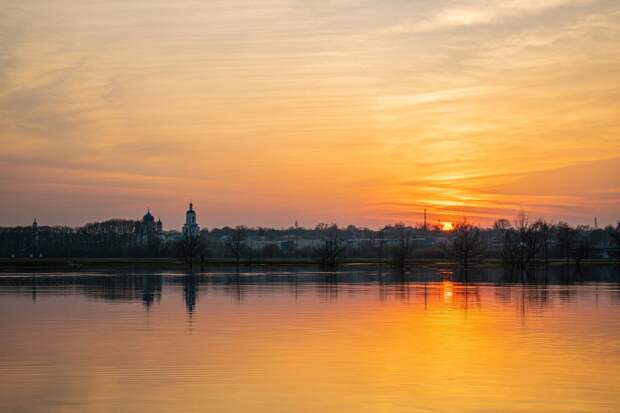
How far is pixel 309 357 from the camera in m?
18.2

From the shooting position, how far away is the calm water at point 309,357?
44.3ft

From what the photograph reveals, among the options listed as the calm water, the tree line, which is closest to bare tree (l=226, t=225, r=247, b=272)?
the tree line

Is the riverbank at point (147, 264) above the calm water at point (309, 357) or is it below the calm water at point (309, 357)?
above

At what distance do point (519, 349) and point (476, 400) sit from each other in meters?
6.27

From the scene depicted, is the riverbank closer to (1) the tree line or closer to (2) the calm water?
(1) the tree line

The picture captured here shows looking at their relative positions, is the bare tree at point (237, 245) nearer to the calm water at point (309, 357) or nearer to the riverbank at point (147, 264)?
the riverbank at point (147, 264)

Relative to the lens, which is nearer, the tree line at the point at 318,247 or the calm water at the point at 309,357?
the calm water at the point at 309,357

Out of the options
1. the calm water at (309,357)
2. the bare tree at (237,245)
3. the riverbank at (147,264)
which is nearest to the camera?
the calm water at (309,357)

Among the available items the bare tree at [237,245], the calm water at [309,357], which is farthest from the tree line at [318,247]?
the calm water at [309,357]

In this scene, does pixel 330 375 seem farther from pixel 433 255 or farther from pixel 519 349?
pixel 433 255

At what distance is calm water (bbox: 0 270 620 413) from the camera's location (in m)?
13.5

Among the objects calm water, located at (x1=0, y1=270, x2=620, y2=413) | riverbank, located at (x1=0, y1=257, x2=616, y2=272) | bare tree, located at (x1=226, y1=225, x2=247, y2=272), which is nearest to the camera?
Result: calm water, located at (x1=0, y1=270, x2=620, y2=413)

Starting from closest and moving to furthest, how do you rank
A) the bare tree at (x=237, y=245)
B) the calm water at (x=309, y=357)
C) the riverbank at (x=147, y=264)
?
the calm water at (x=309, y=357), the riverbank at (x=147, y=264), the bare tree at (x=237, y=245)

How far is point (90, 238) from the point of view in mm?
176125
